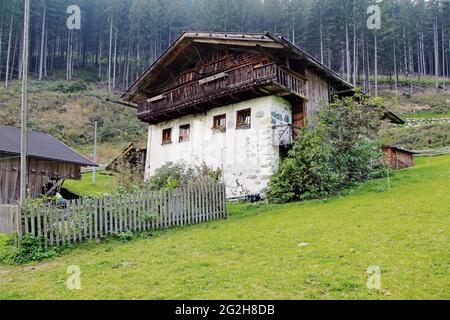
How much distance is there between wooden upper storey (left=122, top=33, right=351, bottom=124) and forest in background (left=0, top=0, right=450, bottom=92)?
34644 millimetres

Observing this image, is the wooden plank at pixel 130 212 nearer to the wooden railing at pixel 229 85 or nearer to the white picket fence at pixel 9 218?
the white picket fence at pixel 9 218

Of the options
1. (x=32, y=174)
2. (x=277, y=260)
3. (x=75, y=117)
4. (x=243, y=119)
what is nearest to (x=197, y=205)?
(x=277, y=260)

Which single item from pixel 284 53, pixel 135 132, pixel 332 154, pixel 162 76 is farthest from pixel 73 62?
pixel 332 154

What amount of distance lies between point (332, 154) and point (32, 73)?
57.9 metres

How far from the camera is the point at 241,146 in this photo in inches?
773

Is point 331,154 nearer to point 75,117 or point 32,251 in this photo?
point 32,251

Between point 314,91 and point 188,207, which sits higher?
point 314,91

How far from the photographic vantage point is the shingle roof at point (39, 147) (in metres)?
21.5

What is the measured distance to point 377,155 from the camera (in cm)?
1734

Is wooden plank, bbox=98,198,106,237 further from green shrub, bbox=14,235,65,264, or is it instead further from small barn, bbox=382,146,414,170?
small barn, bbox=382,146,414,170

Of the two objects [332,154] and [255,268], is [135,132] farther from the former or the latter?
[255,268]

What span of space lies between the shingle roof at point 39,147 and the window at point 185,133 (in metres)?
6.80

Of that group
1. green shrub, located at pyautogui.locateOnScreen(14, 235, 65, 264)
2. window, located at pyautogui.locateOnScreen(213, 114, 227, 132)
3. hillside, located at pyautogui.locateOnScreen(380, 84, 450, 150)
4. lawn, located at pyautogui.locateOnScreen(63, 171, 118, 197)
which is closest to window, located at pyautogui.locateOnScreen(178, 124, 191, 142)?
window, located at pyautogui.locateOnScreen(213, 114, 227, 132)

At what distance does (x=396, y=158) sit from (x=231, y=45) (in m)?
13.5
